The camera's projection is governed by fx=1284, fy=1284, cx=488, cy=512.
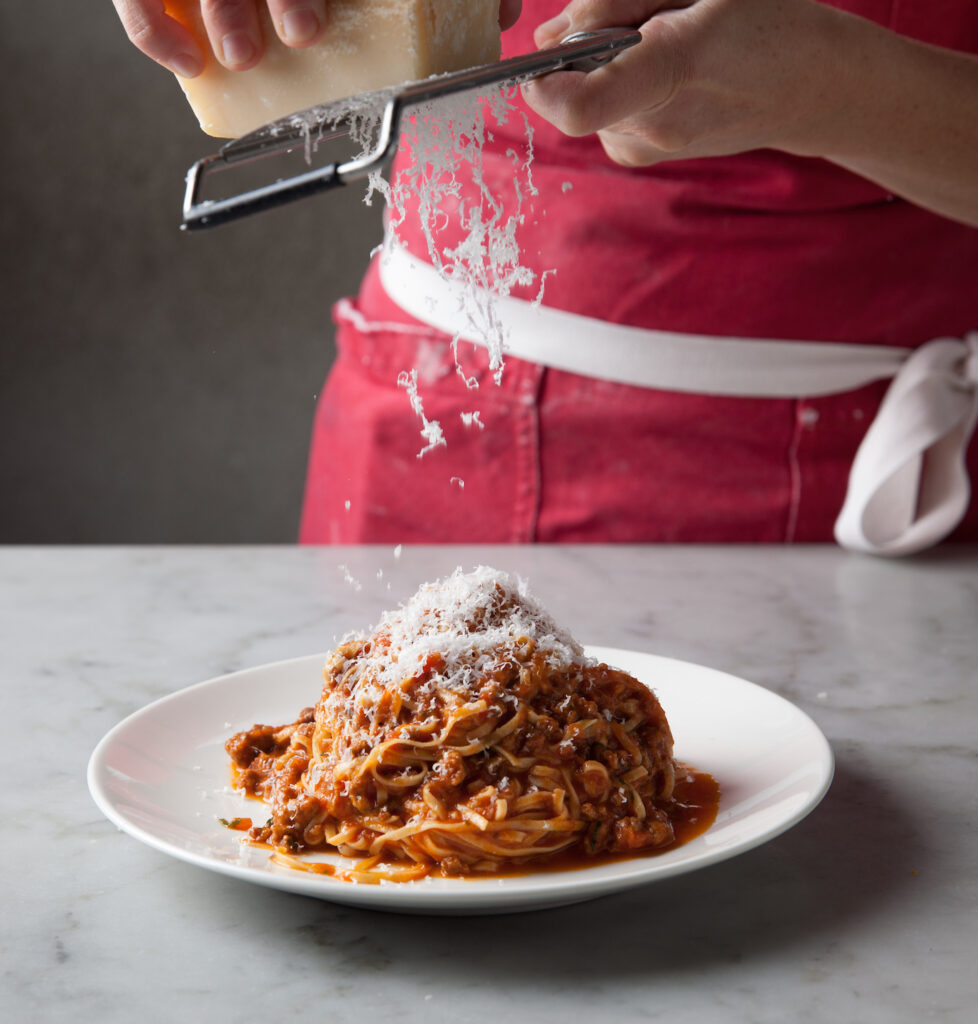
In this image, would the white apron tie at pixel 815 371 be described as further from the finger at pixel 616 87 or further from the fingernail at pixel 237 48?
the fingernail at pixel 237 48

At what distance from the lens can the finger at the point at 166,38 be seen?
3.47ft

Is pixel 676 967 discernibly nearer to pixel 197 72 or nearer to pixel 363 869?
pixel 363 869

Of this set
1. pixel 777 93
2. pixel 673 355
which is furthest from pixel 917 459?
pixel 777 93

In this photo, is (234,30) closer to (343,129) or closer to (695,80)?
(343,129)

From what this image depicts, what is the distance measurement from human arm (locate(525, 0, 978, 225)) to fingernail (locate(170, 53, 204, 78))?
0.29 meters

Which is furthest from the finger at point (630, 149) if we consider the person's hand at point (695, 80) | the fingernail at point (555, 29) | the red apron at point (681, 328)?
the red apron at point (681, 328)

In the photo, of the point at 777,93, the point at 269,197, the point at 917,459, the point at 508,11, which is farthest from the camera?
the point at 917,459

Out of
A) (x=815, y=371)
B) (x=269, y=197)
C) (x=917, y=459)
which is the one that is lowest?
(x=917, y=459)

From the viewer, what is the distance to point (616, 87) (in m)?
1.17

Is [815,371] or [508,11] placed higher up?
[508,11]

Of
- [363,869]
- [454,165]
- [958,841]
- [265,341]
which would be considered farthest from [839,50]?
[265,341]

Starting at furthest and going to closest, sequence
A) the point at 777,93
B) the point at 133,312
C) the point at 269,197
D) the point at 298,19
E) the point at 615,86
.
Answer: the point at 133,312, the point at 777,93, the point at 615,86, the point at 298,19, the point at 269,197

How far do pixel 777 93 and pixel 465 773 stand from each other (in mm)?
849

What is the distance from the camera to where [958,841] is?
1063 mm
